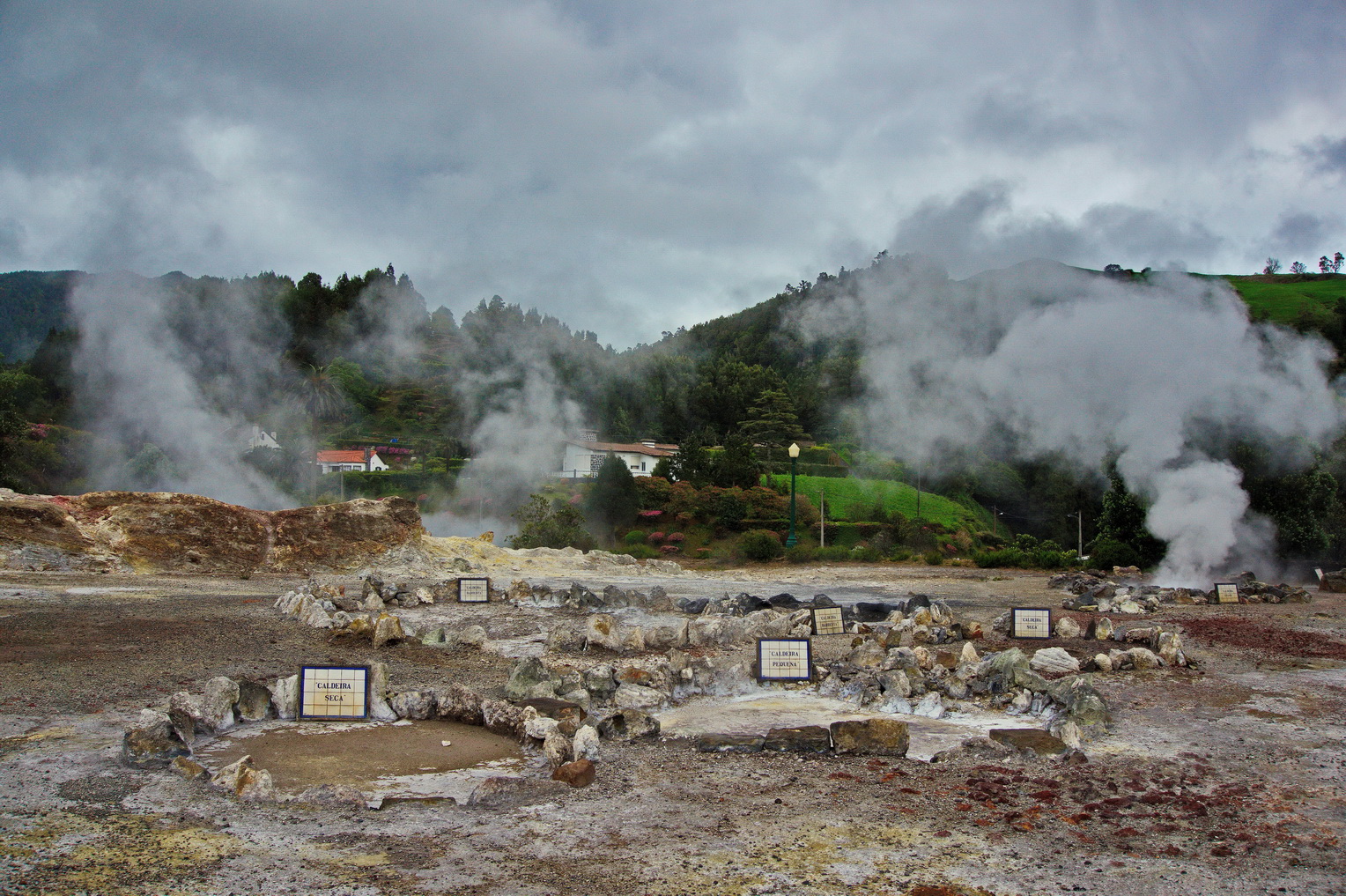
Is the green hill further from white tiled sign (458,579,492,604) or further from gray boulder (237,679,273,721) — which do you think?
gray boulder (237,679,273,721)

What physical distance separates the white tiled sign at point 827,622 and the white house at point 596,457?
32.7 meters

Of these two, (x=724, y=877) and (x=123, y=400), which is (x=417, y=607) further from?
(x=123, y=400)

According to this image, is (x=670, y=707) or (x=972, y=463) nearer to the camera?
(x=670, y=707)

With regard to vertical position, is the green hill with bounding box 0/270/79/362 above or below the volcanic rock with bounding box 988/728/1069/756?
above

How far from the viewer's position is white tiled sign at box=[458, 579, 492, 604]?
19656mm

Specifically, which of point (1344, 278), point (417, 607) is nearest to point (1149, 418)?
point (417, 607)

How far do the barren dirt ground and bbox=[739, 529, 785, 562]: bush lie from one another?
22.6 metres

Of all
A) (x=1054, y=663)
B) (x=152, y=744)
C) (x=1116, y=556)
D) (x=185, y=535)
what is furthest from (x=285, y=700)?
(x=1116, y=556)

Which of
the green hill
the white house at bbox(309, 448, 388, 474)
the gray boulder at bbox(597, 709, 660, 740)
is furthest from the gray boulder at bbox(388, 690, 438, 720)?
the green hill

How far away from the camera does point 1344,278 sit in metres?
100

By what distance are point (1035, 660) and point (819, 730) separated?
5064 millimetres

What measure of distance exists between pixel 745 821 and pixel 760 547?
2675cm

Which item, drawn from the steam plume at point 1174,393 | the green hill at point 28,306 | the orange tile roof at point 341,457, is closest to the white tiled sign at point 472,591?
the steam plume at point 1174,393

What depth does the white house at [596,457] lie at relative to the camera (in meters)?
50.6
